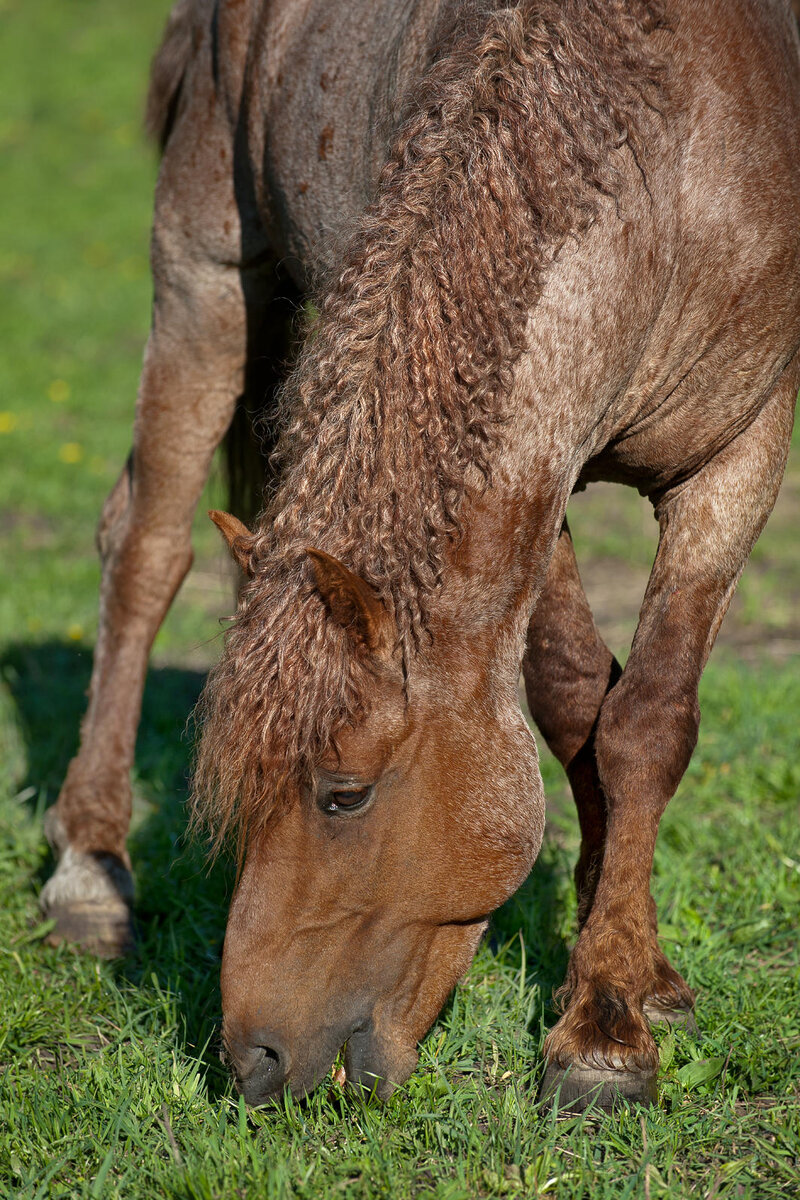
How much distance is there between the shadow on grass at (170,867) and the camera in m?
2.97

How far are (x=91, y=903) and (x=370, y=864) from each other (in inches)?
57.8

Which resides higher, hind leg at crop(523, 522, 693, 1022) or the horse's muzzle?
hind leg at crop(523, 522, 693, 1022)

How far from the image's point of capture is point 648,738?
8.45 feet

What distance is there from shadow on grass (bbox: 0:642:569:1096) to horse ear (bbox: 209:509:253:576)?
41 cm

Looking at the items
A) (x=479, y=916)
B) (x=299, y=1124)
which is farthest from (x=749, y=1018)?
(x=299, y=1124)

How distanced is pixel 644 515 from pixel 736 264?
4360 millimetres

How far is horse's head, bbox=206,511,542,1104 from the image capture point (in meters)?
2.17

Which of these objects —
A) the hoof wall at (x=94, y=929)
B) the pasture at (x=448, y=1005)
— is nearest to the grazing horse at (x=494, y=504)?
the pasture at (x=448, y=1005)

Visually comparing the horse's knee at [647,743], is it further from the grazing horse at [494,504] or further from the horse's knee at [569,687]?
the horse's knee at [569,687]

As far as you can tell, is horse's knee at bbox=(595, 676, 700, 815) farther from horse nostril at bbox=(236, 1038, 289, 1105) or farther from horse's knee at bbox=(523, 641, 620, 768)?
horse nostril at bbox=(236, 1038, 289, 1105)

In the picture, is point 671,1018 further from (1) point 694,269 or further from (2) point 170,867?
(1) point 694,269

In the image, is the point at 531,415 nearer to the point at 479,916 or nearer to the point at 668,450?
the point at 668,450

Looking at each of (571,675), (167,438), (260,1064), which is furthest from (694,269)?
(167,438)

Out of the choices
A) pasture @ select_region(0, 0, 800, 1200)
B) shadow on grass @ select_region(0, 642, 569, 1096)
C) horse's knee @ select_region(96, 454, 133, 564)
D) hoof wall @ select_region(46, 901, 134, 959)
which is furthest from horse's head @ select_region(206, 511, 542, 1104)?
horse's knee @ select_region(96, 454, 133, 564)
